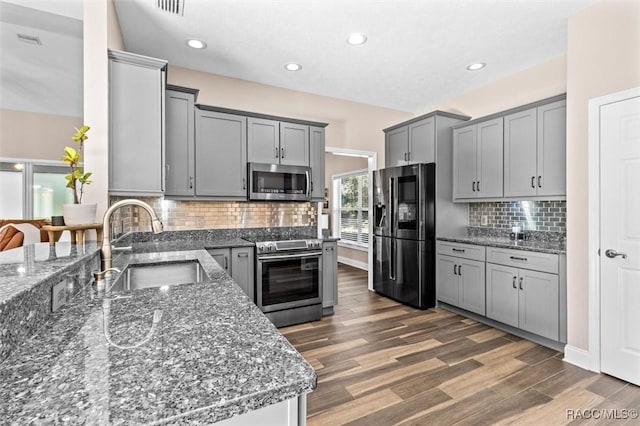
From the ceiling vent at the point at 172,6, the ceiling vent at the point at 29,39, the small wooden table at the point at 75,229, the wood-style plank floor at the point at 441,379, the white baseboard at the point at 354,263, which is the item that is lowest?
the wood-style plank floor at the point at 441,379

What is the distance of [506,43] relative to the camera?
3061mm

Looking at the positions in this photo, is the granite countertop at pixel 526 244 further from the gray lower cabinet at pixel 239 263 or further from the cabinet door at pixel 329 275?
the gray lower cabinet at pixel 239 263

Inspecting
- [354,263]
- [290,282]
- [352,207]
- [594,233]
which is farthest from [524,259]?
[352,207]

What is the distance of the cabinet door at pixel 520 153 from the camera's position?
313 cm

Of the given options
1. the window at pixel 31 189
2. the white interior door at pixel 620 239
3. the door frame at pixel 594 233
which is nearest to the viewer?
the white interior door at pixel 620 239

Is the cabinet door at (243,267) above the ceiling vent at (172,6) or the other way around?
the other way around

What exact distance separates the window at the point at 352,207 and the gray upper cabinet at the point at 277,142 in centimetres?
255

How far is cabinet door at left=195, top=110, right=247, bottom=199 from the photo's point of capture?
335 cm

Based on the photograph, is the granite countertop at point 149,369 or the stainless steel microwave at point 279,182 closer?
the granite countertop at point 149,369

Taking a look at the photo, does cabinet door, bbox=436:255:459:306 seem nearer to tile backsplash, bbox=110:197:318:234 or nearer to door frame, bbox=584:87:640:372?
door frame, bbox=584:87:640:372

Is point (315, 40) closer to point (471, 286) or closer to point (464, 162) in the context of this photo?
point (464, 162)

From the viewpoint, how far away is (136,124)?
2465mm

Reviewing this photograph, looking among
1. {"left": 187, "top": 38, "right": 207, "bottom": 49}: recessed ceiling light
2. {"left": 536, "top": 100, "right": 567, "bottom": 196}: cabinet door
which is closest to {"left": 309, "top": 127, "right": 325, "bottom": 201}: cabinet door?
{"left": 187, "top": 38, "right": 207, "bottom": 49}: recessed ceiling light

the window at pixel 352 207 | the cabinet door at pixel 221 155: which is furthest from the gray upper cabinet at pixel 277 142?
the window at pixel 352 207
